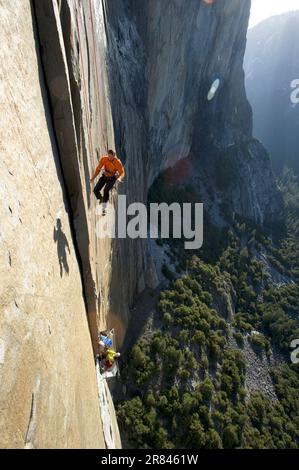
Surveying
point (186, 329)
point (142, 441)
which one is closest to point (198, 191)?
point (186, 329)

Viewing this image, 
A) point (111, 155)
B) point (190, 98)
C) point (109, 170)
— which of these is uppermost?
point (190, 98)

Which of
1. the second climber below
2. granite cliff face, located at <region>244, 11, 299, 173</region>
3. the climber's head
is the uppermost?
granite cliff face, located at <region>244, 11, 299, 173</region>

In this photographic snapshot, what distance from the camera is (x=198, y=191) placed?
176ft

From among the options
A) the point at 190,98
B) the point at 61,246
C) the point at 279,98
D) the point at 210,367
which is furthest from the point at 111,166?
the point at 279,98

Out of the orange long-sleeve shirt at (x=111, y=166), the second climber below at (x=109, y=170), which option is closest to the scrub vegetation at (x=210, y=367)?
the second climber below at (x=109, y=170)

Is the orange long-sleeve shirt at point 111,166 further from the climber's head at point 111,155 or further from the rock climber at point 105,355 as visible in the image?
the rock climber at point 105,355

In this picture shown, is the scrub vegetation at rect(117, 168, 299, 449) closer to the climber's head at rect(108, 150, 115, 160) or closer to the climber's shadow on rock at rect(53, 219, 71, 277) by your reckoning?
the climber's head at rect(108, 150, 115, 160)

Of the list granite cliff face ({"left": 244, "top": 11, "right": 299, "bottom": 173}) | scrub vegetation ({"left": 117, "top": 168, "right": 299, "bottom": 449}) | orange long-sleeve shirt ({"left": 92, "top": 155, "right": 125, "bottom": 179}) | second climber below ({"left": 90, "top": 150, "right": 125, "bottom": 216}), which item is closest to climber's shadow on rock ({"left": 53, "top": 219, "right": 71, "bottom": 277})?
second climber below ({"left": 90, "top": 150, "right": 125, "bottom": 216})

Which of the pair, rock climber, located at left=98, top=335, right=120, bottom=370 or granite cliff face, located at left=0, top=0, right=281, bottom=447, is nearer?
granite cliff face, located at left=0, top=0, right=281, bottom=447

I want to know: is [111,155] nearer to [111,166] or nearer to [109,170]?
[111,166]

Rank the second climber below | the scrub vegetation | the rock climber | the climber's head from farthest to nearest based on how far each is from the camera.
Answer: the scrub vegetation → the rock climber → the second climber below → the climber's head

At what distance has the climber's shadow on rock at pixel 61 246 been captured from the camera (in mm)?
7340

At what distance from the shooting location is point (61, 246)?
7594 millimetres

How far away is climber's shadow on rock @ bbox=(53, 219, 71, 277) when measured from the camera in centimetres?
734
